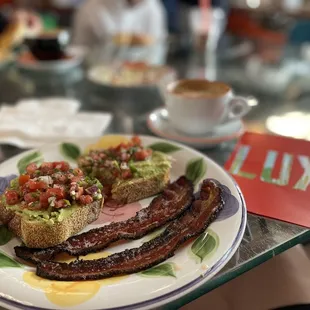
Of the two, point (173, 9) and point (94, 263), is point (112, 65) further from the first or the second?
point (173, 9)

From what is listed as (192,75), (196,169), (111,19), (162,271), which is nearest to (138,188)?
(196,169)

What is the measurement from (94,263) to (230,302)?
1.03 feet

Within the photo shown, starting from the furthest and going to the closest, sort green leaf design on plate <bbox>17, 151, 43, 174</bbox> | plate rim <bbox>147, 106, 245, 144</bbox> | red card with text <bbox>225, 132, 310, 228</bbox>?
plate rim <bbox>147, 106, 245, 144</bbox>
green leaf design on plate <bbox>17, 151, 43, 174</bbox>
red card with text <bbox>225, 132, 310, 228</bbox>

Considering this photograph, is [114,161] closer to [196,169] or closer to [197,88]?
[196,169]

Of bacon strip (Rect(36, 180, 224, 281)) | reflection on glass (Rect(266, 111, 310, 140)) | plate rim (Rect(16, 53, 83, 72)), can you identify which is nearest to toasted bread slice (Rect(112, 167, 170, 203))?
bacon strip (Rect(36, 180, 224, 281))

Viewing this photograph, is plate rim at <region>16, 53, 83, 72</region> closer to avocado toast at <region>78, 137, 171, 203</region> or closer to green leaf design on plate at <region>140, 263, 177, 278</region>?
avocado toast at <region>78, 137, 171, 203</region>

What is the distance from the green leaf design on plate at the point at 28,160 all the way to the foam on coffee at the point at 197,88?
0.43m

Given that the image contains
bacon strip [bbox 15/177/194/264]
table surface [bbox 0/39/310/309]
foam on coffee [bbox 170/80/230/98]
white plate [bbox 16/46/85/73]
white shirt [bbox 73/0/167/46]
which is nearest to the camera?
bacon strip [bbox 15/177/194/264]

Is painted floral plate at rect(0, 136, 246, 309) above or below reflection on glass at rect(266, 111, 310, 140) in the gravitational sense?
above

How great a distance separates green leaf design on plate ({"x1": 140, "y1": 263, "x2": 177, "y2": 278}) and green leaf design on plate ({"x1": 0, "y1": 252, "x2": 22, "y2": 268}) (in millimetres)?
211

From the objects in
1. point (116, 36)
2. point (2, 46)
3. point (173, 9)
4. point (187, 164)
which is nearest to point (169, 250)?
point (187, 164)

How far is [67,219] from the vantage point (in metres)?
0.78

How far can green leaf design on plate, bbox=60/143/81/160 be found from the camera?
106cm

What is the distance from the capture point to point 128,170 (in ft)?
3.09
